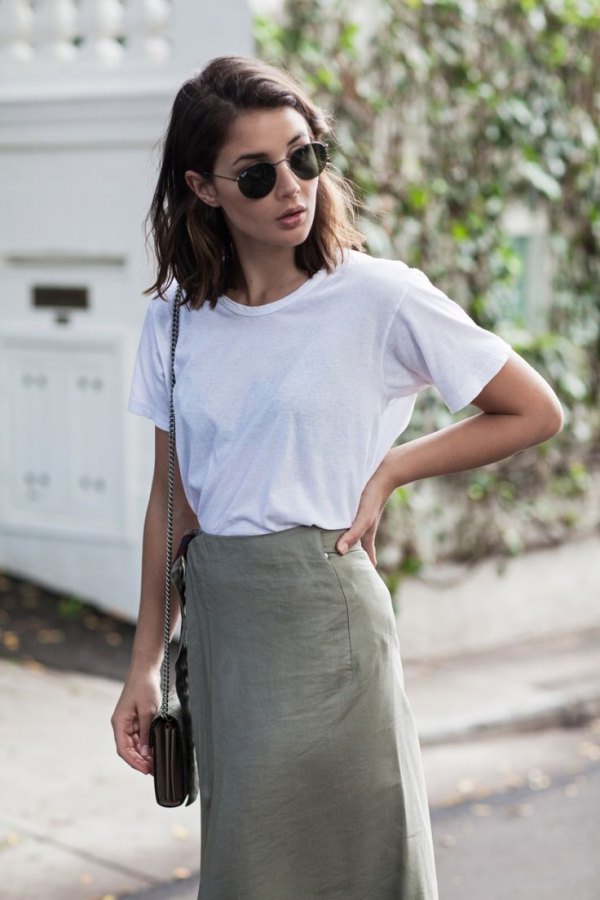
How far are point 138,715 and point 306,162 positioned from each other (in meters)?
0.99

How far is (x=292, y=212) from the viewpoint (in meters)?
2.28

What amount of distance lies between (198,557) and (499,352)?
579 millimetres

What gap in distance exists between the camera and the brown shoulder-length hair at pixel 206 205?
2291 millimetres

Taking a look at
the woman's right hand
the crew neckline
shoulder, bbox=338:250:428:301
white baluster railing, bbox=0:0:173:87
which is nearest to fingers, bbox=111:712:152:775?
the woman's right hand

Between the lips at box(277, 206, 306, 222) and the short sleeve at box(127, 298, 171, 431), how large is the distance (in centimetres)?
28

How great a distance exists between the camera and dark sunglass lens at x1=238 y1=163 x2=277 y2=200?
2.27 metres

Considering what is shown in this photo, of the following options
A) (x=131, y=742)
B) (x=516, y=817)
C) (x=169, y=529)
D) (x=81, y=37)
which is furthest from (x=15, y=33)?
(x=131, y=742)

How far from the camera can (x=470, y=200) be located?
23.9ft

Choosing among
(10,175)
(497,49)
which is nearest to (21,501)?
(10,175)

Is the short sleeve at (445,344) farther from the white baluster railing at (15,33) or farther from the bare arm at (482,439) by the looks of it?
the white baluster railing at (15,33)

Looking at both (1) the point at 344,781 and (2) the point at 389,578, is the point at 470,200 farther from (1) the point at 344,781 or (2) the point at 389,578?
(1) the point at 344,781

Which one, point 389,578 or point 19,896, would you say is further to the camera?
point 389,578

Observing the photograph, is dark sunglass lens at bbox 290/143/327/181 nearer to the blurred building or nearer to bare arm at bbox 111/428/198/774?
bare arm at bbox 111/428/198/774

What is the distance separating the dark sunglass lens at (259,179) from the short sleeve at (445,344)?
0.84 feet
